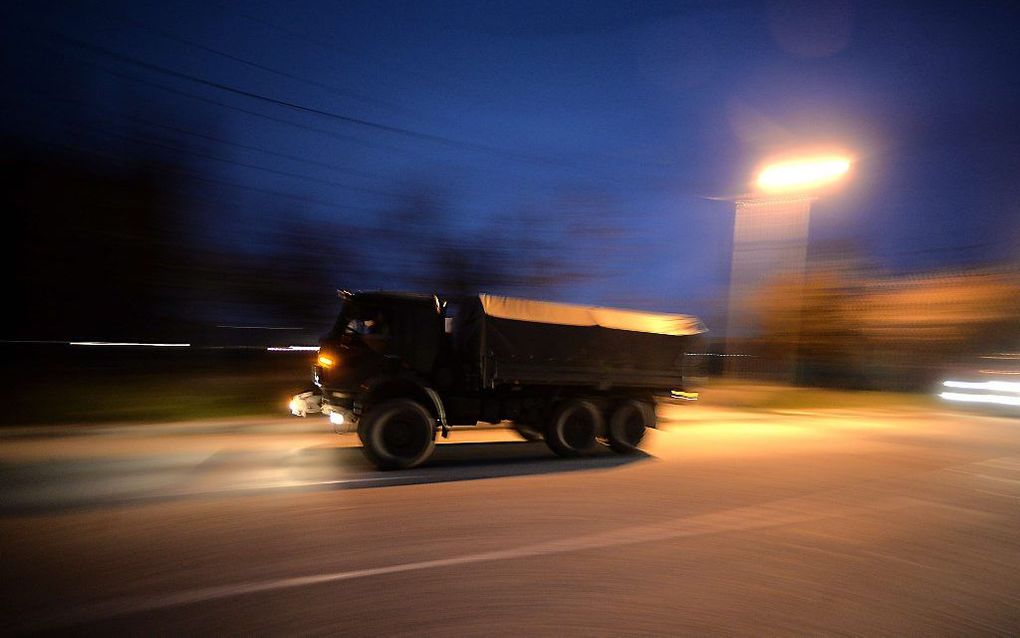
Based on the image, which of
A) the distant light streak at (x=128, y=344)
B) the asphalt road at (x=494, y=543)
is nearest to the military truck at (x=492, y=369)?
the asphalt road at (x=494, y=543)

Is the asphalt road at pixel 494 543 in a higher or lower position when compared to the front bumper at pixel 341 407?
lower

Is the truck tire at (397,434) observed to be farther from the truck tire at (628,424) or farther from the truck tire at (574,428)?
the truck tire at (628,424)

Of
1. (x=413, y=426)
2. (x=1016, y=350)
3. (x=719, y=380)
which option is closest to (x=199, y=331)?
(x=413, y=426)

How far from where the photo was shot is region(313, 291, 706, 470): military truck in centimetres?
859

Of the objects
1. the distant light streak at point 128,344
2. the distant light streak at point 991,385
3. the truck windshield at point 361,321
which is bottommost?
the distant light streak at point 128,344

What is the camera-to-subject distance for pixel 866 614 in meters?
4.21

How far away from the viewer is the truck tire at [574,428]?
972 centimetres

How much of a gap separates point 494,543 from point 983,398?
21.1 m

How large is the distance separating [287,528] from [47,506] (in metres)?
2.55

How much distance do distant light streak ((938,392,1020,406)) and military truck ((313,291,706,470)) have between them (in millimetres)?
15132

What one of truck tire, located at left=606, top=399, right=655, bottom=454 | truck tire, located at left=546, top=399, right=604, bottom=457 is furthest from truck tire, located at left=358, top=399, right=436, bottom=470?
truck tire, located at left=606, top=399, right=655, bottom=454

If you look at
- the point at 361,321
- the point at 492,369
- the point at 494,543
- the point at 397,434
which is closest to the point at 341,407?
the point at 397,434

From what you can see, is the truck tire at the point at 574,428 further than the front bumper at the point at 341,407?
Yes

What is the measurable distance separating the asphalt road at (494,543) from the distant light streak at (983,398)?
1237 centimetres
